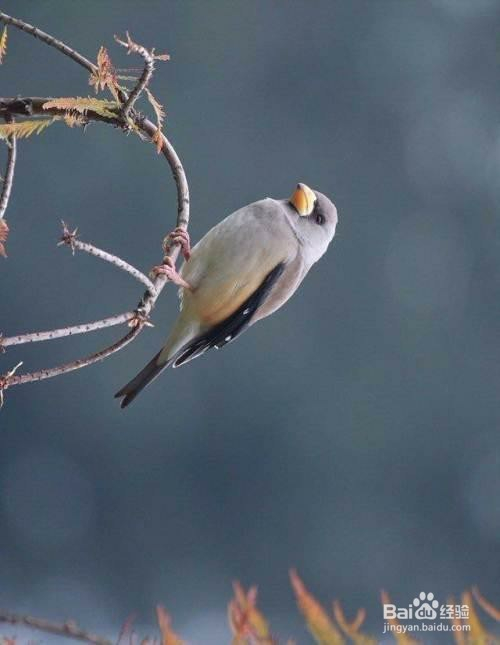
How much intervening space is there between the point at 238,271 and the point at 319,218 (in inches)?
10.6

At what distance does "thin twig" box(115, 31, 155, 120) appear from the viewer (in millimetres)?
1215

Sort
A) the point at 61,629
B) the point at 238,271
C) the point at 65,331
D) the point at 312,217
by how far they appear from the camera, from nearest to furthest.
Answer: the point at 61,629 → the point at 65,331 → the point at 238,271 → the point at 312,217

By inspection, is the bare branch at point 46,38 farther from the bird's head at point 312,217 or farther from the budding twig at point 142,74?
the bird's head at point 312,217

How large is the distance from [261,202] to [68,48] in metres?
0.66

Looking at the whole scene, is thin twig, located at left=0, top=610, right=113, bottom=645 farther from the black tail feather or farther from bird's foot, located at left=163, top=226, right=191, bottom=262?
bird's foot, located at left=163, top=226, right=191, bottom=262

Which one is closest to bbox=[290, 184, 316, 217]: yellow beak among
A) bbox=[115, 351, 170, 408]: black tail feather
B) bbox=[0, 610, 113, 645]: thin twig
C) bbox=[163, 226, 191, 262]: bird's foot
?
bbox=[163, 226, 191, 262]: bird's foot

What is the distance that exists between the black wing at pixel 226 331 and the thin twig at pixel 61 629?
85cm

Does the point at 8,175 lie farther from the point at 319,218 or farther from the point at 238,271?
the point at 319,218

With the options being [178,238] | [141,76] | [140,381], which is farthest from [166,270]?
[141,76]

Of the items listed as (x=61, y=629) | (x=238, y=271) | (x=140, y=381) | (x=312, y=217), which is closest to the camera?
(x=61, y=629)

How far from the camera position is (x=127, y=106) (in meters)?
1.35

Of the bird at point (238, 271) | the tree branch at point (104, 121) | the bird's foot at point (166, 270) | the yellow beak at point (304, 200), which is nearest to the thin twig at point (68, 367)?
the tree branch at point (104, 121)

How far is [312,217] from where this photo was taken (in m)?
1.94

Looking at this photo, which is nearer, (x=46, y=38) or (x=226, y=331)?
(x=46, y=38)
